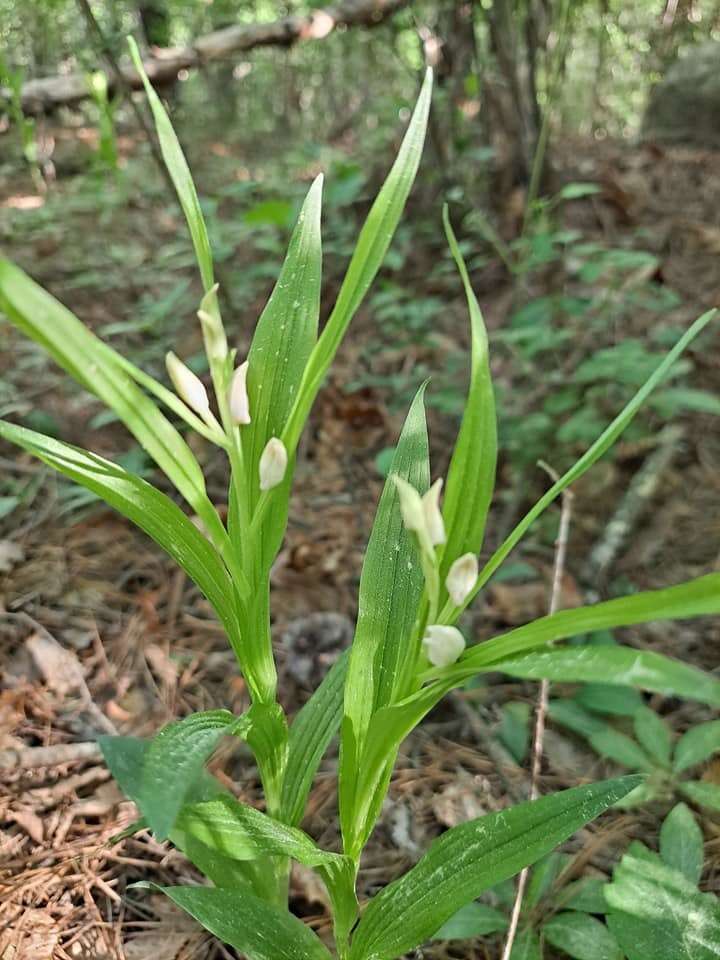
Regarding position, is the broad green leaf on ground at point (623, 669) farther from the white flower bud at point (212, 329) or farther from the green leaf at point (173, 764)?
the white flower bud at point (212, 329)

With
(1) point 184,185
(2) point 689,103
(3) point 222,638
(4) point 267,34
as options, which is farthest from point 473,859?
(2) point 689,103

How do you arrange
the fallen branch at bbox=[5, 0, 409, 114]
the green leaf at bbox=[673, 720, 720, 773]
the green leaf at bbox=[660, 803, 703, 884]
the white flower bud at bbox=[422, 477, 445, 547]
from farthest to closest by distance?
the fallen branch at bbox=[5, 0, 409, 114] < the green leaf at bbox=[673, 720, 720, 773] < the green leaf at bbox=[660, 803, 703, 884] < the white flower bud at bbox=[422, 477, 445, 547]

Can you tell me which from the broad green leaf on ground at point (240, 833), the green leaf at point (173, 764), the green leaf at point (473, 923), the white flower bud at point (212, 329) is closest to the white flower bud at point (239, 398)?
the white flower bud at point (212, 329)

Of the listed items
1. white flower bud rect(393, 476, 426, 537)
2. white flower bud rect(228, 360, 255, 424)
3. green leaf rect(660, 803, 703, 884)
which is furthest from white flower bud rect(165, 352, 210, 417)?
green leaf rect(660, 803, 703, 884)

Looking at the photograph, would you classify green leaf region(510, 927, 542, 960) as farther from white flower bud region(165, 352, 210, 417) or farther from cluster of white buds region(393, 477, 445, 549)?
white flower bud region(165, 352, 210, 417)

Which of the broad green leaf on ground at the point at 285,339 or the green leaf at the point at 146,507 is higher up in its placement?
the broad green leaf on ground at the point at 285,339

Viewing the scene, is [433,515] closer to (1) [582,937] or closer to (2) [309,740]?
(2) [309,740]

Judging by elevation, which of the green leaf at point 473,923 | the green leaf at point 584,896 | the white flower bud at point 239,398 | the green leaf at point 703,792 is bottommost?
the green leaf at point 584,896
